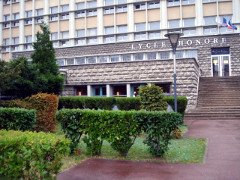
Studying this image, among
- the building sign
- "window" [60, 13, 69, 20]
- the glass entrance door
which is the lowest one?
the glass entrance door

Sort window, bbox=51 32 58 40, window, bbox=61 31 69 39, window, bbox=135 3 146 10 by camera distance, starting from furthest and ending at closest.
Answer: window, bbox=51 32 58 40 → window, bbox=61 31 69 39 → window, bbox=135 3 146 10

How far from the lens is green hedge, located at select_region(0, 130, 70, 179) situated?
412cm

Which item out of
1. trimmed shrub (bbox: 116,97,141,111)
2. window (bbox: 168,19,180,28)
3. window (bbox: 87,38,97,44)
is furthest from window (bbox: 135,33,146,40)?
trimmed shrub (bbox: 116,97,141,111)

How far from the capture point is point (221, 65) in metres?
25.8

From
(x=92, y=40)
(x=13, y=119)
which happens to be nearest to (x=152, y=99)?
(x=13, y=119)

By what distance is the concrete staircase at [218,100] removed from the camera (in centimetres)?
1612

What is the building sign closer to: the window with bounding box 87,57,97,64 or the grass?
the window with bounding box 87,57,97,64

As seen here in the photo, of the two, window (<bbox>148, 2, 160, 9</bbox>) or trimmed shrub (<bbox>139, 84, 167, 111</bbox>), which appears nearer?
trimmed shrub (<bbox>139, 84, 167, 111</bbox>)

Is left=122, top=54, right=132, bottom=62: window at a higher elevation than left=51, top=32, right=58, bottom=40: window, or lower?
lower

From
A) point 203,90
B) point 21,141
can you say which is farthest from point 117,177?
point 203,90

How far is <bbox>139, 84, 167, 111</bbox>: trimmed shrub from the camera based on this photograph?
10.9 meters

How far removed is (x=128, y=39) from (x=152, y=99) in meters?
19.3

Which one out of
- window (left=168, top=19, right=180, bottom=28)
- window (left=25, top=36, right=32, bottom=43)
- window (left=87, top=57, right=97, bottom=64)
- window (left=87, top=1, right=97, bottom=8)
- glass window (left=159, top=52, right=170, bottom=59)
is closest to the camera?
glass window (left=159, top=52, right=170, bottom=59)

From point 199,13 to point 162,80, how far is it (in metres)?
12.1
